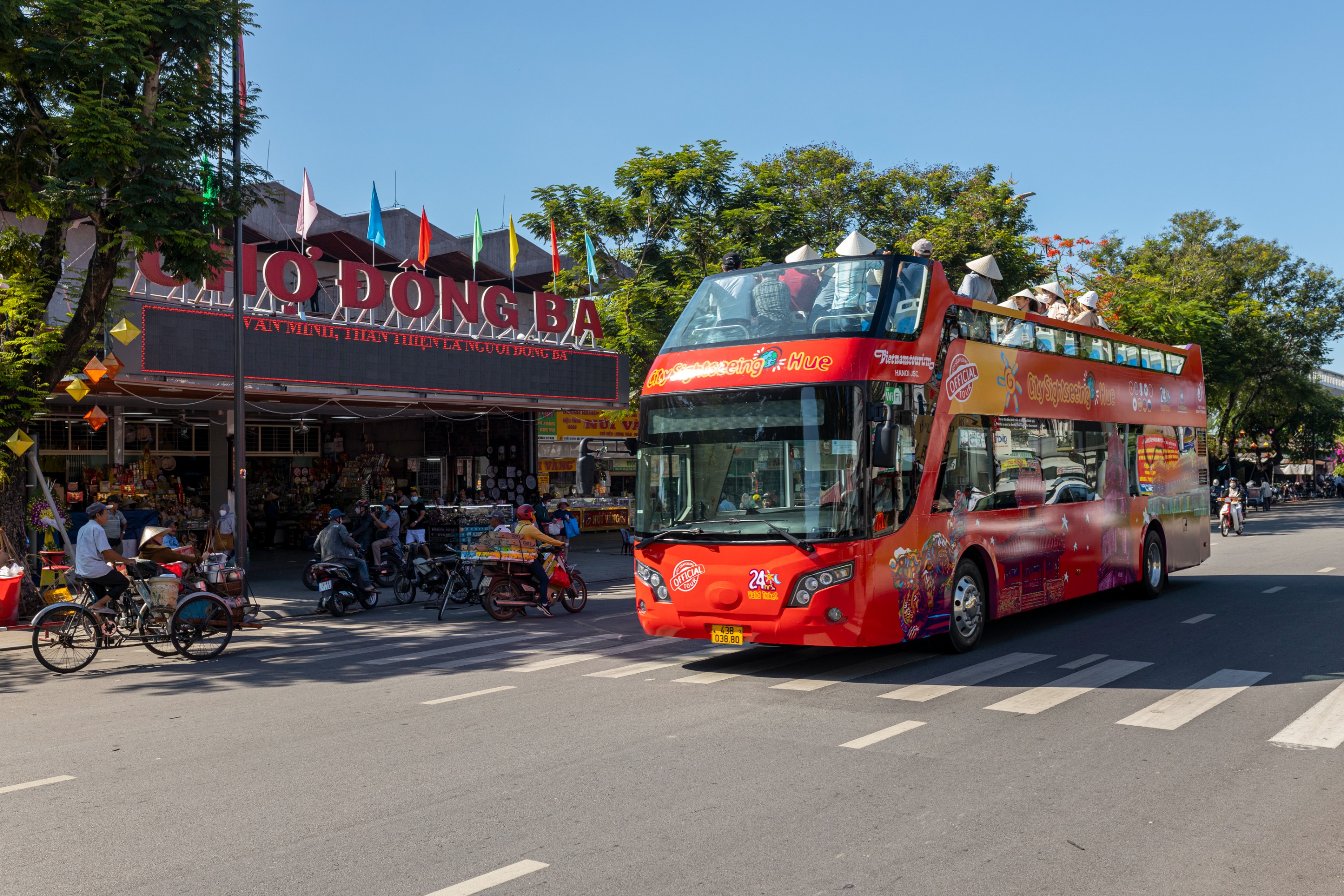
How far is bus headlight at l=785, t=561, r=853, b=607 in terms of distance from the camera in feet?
29.8

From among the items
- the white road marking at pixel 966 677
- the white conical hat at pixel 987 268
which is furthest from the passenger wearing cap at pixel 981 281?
the white road marking at pixel 966 677

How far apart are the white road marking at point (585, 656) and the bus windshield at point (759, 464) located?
1.86 m

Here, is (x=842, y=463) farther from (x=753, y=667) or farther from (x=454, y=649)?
(x=454, y=649)

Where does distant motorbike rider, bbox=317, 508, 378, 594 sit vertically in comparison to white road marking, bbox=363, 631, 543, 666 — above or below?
above

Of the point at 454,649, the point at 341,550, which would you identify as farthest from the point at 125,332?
the point at 454,649

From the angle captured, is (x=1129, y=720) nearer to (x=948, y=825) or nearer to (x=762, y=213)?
(x=948, y=825)

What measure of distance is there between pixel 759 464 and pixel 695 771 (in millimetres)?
3576

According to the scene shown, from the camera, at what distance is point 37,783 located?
6461mm

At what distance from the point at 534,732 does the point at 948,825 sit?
327 centimetres

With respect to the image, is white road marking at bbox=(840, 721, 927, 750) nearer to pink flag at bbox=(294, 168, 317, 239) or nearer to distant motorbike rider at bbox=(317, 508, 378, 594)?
distant motorbike rider at bbox=(317, 508, 378, 594)

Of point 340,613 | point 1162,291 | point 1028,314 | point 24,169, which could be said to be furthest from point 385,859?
point 1162,291

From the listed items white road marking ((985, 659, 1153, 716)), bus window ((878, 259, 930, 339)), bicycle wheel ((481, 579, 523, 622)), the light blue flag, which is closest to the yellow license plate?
white road marking ((985, 659, 1153, 716))

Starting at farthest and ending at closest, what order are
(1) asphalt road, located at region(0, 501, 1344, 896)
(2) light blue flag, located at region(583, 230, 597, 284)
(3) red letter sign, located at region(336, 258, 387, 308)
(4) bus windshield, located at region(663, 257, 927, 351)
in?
(2) light blue flag, located at region(583, 230, 597, 284), (3) red letter sign, located at region(336, 258, 387, 308), (4) bus windshield, located at region(663, 257, 927, 351), (1) asphalt road, located at region(0, 501, 1344, 896)

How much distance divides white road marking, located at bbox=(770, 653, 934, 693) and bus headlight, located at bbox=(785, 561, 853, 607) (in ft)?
2.38
